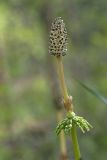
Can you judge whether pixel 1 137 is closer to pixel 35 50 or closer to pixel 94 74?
pixel 94 74

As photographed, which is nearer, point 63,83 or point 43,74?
point 63,83

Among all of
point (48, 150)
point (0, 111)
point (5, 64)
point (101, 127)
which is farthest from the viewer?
point (5, 64)

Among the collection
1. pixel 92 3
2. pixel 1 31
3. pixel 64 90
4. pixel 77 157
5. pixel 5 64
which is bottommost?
pixel 77 157

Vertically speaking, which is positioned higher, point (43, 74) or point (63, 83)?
point (43, 74)

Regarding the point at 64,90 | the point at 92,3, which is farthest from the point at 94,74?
the point at 64,90

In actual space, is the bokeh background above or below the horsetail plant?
above

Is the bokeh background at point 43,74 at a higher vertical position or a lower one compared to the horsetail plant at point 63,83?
higher

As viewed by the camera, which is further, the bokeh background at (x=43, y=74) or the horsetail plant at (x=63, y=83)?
the bokeh background at (x=43, y=74)

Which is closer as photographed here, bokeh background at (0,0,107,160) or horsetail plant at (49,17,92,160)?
horsetail plant at (49,17,92,160)
